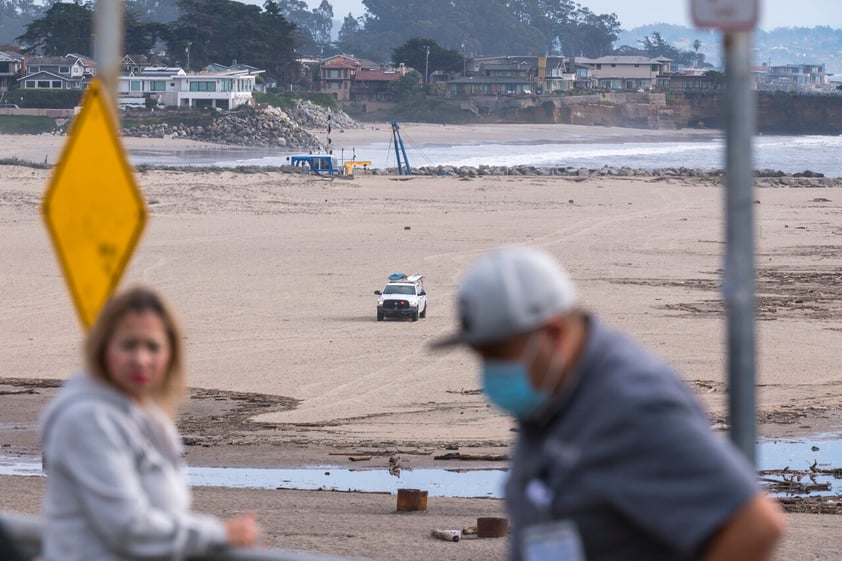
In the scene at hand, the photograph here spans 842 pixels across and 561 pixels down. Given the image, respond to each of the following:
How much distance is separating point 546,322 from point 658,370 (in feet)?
0.85

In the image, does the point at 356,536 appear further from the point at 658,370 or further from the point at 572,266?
the point at 572,266

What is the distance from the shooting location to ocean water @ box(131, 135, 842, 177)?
83.9 metres

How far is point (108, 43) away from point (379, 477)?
932 centimetres

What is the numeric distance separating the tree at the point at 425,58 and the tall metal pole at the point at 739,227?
16810cm

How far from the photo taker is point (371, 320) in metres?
26.2

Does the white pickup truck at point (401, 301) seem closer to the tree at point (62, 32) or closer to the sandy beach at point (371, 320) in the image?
the sandy beach at point (371, 320)

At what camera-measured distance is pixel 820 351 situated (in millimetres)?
22797

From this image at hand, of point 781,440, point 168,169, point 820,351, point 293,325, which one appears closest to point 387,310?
point 293,325

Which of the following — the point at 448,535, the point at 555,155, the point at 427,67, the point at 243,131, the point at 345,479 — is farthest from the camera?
the point at 427,67

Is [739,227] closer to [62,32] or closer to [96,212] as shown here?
[96,212]

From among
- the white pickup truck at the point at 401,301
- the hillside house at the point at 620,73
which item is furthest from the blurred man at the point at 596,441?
the hillside house at the point at 620,73

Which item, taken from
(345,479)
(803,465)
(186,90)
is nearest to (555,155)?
(186,90)

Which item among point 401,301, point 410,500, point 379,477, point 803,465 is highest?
point 401,301

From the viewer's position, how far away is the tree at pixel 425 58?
561ft
